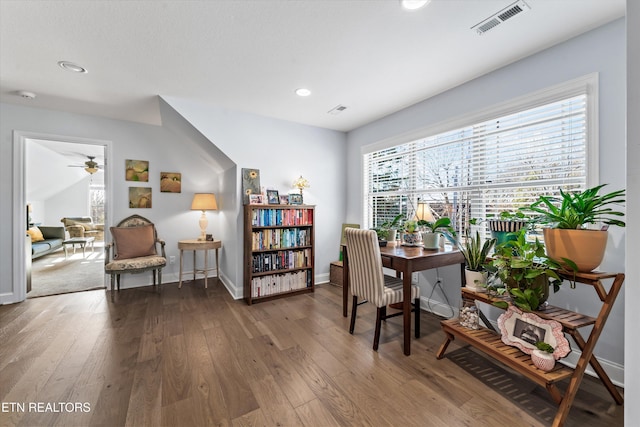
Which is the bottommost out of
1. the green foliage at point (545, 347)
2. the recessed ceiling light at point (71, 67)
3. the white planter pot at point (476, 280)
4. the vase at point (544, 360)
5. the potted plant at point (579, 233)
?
the vase at point (544, 360)

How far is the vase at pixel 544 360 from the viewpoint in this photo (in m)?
1.44

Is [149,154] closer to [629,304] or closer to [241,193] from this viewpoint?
[241,193]

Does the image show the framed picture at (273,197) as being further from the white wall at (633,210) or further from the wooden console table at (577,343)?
the white wall at (633,210)

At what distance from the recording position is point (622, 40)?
1.69m

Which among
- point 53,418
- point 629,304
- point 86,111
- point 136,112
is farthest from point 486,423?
point 86,111

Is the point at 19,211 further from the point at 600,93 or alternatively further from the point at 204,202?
the point at 600,93

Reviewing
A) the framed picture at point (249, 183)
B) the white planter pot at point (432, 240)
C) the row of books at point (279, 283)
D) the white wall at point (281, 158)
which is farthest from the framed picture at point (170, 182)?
the white planter pot at point (432, 240)

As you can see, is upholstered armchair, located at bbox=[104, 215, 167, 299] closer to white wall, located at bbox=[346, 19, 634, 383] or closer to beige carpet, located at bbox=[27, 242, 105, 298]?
beige carpet, located at bbox=[27, 242, 105, 298]

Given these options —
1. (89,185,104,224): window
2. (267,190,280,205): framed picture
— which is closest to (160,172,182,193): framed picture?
(267,190,280,205): framed picture

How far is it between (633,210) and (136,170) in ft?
15.9

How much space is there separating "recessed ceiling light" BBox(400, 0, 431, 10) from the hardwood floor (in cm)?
241

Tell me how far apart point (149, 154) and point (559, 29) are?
4760mm

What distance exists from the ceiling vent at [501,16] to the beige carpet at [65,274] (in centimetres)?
528

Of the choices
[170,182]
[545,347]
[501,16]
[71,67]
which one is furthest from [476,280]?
[170,182]
